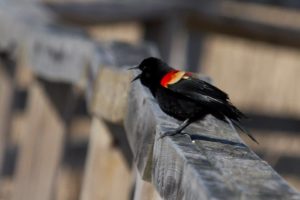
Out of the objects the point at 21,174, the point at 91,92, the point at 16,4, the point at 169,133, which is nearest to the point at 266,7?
the point at 16,4

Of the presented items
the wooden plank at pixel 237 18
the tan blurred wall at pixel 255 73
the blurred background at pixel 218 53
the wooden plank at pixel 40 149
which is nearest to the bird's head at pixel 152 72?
the wooden plank at pixel 40 149

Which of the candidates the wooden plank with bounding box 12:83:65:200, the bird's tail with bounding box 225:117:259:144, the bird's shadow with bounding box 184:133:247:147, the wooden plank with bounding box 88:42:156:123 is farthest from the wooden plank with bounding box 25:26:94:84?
the bird's shadow with bounding box 184:133:247:147

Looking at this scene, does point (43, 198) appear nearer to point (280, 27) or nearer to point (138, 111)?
point (138, 111)

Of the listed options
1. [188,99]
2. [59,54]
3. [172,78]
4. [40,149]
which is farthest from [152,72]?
[40,149]

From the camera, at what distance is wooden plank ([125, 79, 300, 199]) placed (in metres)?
2.02

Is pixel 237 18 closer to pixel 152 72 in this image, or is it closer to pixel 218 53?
A: pixel 218 53

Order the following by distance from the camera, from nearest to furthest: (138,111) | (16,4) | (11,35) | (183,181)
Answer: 1. (183,181)
2. (138,111)
3. (11,35)
4. (16,4)

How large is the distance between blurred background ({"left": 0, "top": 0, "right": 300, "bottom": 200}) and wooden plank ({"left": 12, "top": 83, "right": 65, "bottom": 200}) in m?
1.42

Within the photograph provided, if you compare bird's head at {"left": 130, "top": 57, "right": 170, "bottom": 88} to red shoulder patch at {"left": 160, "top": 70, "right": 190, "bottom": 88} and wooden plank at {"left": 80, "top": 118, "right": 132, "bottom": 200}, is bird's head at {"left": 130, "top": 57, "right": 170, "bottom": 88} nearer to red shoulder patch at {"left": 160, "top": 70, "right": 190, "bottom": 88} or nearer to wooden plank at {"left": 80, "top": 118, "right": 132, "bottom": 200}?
red shoulder patch at {"left": 160, "top": 70, "right": 190, "bottom": 88}

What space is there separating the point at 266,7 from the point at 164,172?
5.83 metres

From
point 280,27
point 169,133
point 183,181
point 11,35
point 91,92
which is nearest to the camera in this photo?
point 183,181

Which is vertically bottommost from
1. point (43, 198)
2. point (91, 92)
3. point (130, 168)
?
point (43, 198)

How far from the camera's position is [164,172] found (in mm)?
2436

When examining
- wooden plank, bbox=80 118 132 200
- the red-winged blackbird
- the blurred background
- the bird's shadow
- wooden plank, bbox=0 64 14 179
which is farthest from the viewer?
the blurred background
